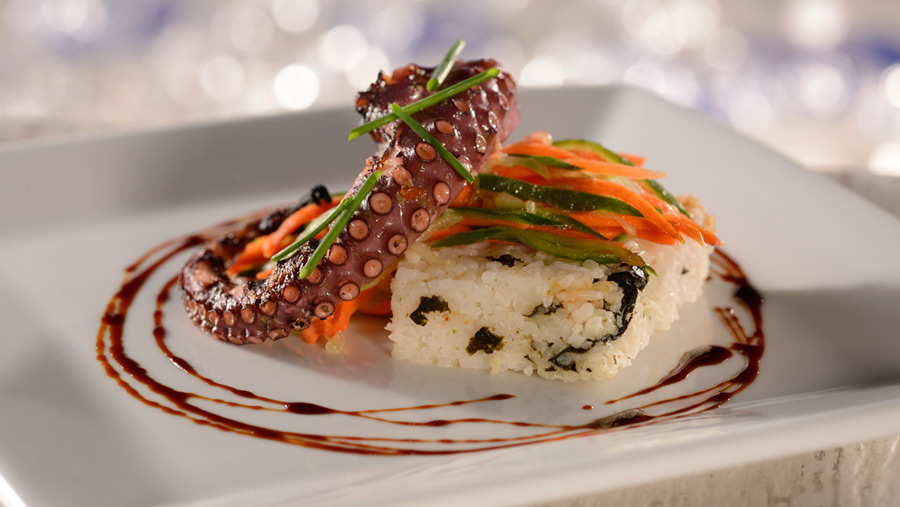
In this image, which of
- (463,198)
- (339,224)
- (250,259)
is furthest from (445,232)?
(250,259)

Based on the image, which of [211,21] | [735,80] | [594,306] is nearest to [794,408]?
[594,306]

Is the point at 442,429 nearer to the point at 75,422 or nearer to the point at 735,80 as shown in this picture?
the point at 75,422

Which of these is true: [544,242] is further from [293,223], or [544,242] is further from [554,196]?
[293,223]

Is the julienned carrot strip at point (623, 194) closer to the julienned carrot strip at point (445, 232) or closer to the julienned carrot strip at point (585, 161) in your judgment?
the julienned carrot strip at point (585, 161)

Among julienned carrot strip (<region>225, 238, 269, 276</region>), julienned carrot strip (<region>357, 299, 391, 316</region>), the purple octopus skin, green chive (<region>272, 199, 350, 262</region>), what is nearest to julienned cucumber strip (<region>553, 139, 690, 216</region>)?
the purple octopus skin

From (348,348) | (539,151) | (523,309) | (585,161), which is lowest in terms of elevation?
(523,309)

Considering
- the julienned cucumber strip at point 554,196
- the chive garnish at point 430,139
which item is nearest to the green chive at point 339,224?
the chive garnish at point 430,139
